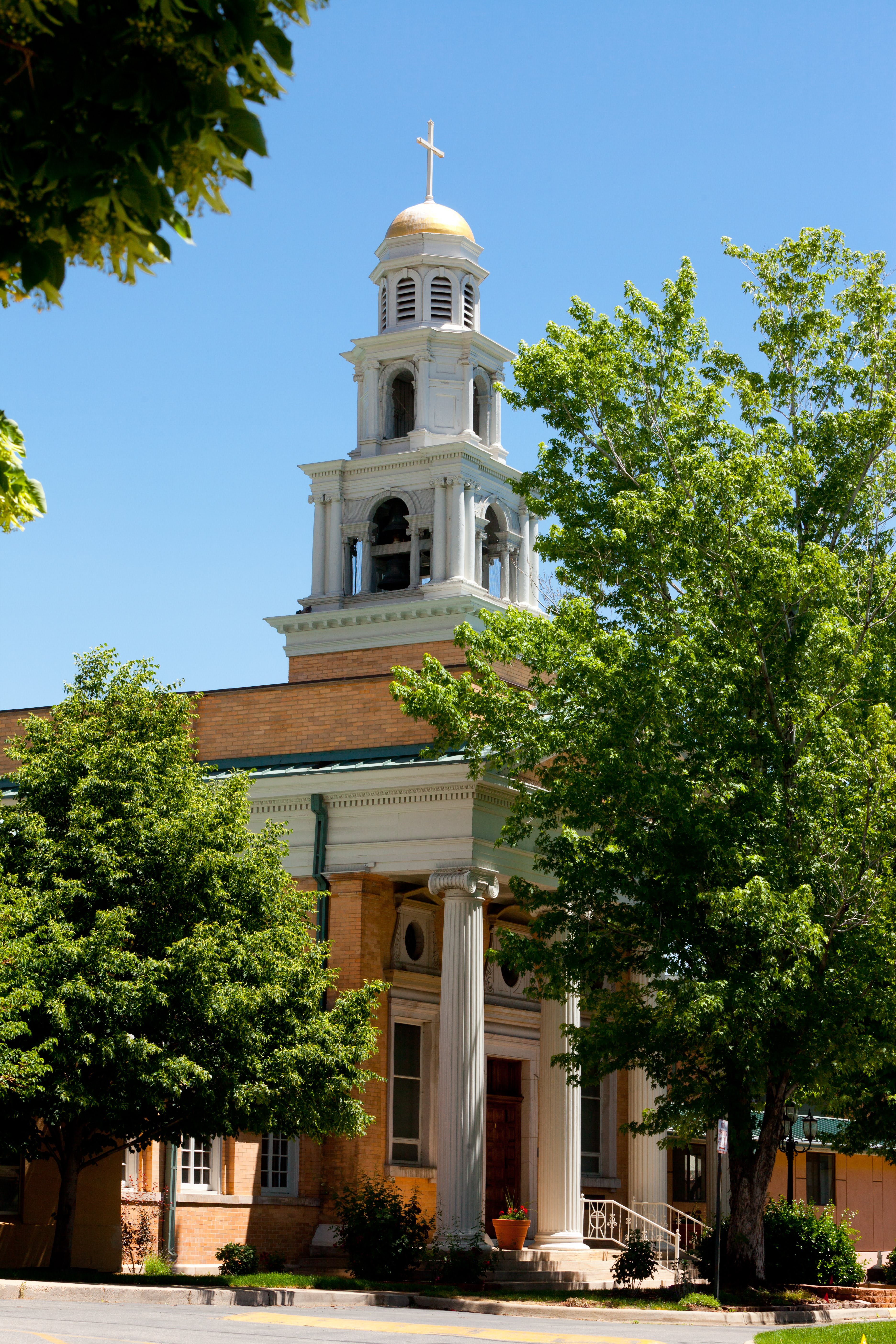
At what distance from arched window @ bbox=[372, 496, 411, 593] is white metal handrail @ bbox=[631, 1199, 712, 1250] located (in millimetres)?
17261

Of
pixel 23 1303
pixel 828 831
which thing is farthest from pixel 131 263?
pixel 828 831

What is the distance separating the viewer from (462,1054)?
26.0 metres

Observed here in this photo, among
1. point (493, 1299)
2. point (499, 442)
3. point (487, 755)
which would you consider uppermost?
point (499, 442)

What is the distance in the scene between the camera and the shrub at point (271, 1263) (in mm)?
25078

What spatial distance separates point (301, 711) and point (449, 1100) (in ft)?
27.8

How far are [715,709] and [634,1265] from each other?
909 cm

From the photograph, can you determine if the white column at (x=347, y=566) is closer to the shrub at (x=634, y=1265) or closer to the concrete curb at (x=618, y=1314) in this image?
the shrub at (x=634, y=1265)

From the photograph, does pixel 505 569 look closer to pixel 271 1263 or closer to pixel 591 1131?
pixel 591 1131

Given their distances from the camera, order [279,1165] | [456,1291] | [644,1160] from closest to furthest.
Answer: [456,1291]
[279,1165]
[644,1160]

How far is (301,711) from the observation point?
3094cm

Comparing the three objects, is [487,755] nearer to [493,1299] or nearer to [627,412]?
[627,412]

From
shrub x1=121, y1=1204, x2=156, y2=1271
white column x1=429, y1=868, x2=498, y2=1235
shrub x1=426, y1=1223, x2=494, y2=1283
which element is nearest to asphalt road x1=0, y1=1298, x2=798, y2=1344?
shrub x1=426, y1=1223, x2=494, y2=1283

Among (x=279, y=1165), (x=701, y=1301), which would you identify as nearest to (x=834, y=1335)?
(x=701, y=1301)

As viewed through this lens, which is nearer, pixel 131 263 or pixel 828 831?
pixel 131 263
